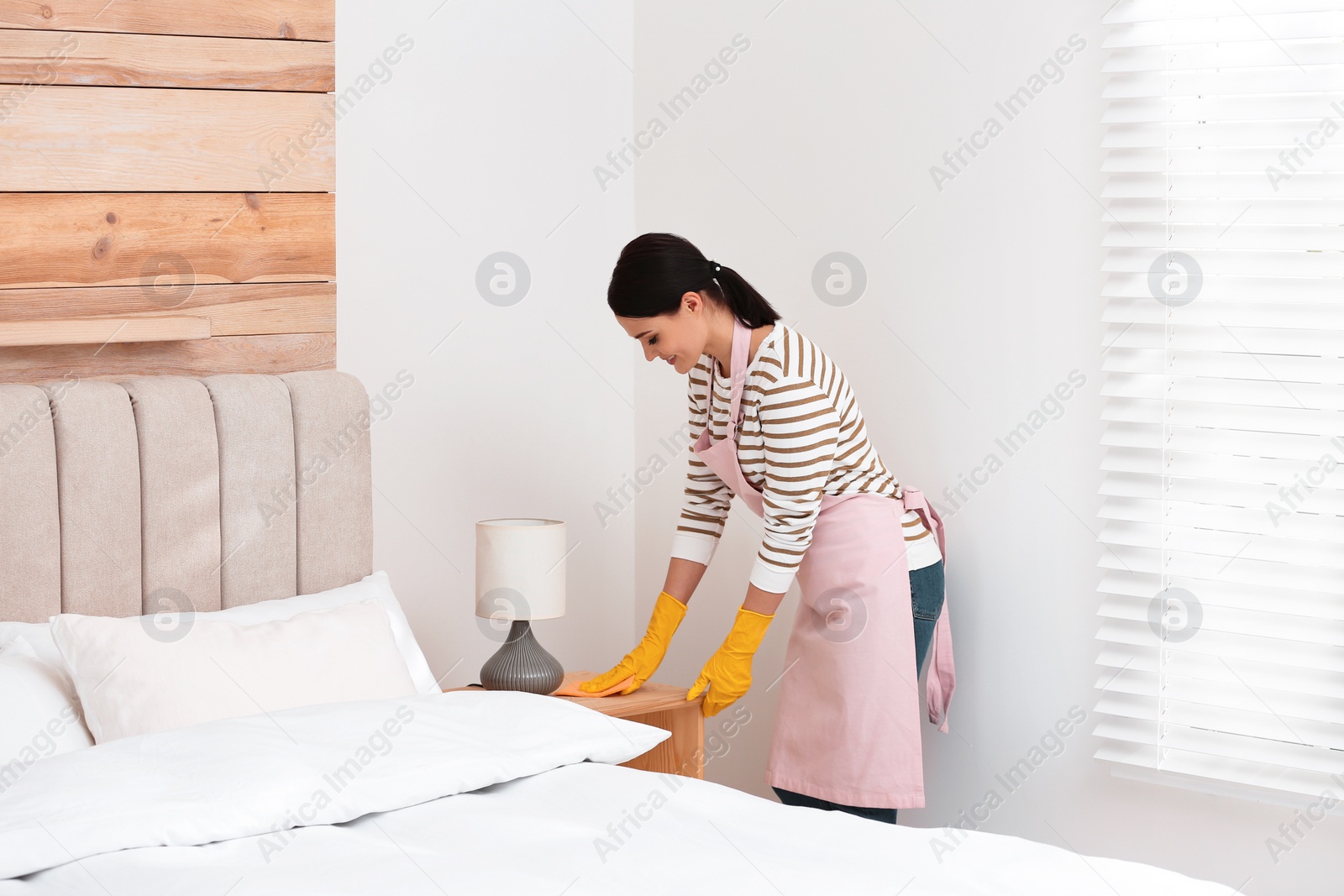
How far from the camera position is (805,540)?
2.30 metres

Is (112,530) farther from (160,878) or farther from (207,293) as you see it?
(160,878)

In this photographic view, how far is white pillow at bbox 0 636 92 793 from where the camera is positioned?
1.75 metres

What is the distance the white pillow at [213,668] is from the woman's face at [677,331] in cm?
72

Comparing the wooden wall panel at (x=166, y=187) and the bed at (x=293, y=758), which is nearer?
the bed at (x=293, y=758)

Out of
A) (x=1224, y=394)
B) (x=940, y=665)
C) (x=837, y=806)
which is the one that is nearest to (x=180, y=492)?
(x=837, y=806)

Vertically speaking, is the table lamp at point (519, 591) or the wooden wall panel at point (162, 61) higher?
the wooden wall panel at point (162, 61)

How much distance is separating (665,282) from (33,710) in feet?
3.99

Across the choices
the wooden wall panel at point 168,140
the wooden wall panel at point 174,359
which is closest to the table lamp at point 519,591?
the wooden wall panel at point 174,359

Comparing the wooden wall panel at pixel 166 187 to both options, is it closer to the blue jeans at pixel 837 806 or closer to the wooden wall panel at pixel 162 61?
the wooden wall panel at pixel 162 61

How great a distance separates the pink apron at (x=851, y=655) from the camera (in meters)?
2.32

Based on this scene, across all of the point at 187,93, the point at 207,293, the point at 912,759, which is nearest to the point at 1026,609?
the point at 912,759

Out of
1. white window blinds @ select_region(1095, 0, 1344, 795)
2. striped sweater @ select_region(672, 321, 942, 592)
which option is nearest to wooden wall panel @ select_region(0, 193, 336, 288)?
striped sweater @ select_region(672, 321, 942, 592)

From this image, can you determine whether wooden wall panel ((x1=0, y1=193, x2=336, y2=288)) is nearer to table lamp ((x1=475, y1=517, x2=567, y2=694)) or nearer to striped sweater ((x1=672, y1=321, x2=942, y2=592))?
table lamp ((x1=475, y1=517, x2=567, y2=694))

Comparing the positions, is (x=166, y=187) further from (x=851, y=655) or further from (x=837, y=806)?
(x=837, y=806)
